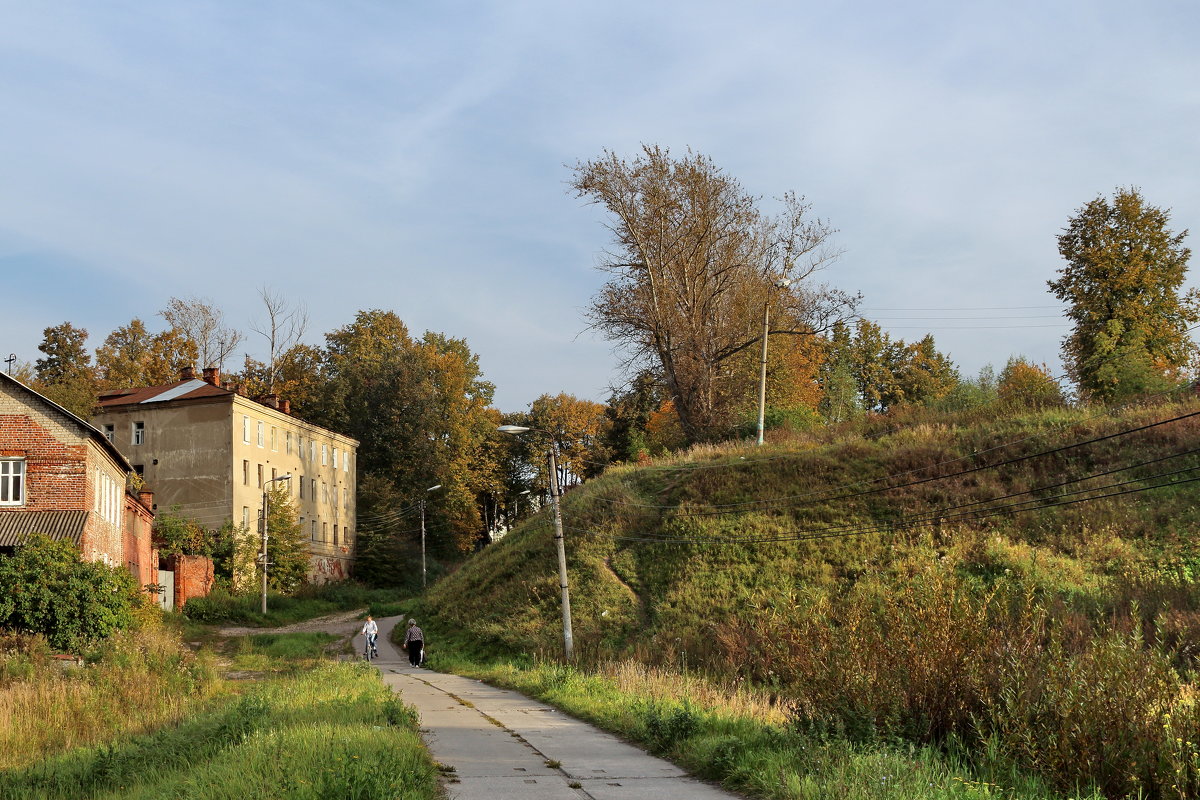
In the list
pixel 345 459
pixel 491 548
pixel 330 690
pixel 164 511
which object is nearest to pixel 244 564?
pixel 164 511

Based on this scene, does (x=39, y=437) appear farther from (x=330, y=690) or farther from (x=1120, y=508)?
(x=1120, y=508)

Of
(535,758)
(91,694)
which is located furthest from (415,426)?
(535,758)

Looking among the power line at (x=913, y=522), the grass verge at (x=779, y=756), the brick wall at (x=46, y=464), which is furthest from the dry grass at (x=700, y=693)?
the brick wall at (x=46, y=464)

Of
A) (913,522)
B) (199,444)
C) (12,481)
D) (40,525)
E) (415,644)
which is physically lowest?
(415,644)

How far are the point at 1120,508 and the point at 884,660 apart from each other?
30.1 m

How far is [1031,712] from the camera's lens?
886 centimetres

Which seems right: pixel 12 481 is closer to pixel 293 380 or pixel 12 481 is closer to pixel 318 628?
pixel 318 628

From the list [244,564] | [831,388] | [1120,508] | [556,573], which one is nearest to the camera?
[1120,508]

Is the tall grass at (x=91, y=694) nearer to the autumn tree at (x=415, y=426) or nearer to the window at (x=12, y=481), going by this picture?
the window at (x=12, y=481)

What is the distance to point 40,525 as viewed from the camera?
31203 mm

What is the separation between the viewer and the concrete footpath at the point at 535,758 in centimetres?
930

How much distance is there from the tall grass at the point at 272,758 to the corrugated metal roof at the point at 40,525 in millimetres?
15784

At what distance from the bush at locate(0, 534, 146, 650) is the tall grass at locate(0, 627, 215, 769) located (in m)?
1.33

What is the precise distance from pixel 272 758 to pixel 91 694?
13.8 meters
